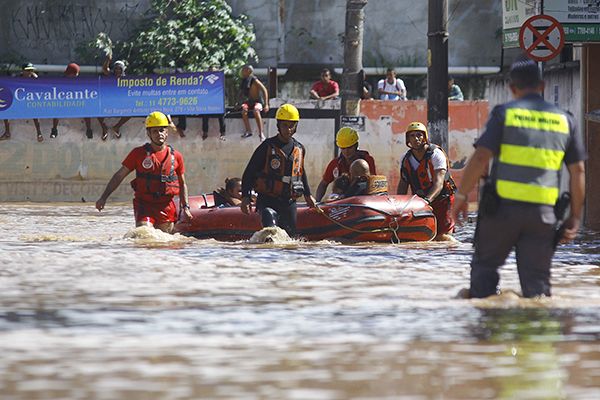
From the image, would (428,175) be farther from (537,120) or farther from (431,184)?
(537,120)

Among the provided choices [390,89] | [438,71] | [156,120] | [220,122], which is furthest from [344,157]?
[390,89]

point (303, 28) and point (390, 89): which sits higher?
point (303, 28)

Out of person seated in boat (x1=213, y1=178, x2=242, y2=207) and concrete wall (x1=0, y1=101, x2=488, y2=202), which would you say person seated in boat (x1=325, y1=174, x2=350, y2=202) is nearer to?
person seated in boat (x1=213, y1=178, x2=242, y2=207)

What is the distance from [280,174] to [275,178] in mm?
69

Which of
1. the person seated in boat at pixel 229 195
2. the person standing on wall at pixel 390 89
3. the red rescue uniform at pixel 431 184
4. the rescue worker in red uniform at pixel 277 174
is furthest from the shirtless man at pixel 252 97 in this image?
the rescue worker in red uniform at pixel 277 174

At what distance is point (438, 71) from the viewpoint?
20.5 metres

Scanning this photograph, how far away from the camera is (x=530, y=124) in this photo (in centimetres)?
973

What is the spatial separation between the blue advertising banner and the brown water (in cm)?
1199

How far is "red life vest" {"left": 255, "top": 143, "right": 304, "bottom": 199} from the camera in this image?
1595cm

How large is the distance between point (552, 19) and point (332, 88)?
9.54 metres

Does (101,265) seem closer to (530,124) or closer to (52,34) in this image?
(530,124)

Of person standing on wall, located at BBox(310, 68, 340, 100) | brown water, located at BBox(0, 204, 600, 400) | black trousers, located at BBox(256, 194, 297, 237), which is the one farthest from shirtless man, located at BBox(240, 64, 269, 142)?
brown water, located at BBox(0, 204, 600, 400)

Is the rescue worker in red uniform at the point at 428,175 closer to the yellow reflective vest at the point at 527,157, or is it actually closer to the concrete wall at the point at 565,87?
the concrete wall at the point at 565,87

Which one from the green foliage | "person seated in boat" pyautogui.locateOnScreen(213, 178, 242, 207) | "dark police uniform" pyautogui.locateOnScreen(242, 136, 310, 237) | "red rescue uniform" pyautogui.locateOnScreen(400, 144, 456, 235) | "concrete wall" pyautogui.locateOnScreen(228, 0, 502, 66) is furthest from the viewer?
"concrete wall" pyautogui.locateOnScreen(228, 0, 502, 66)
